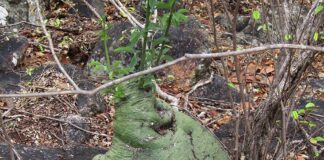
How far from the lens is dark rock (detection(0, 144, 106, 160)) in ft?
10.2

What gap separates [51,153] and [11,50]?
190 cm

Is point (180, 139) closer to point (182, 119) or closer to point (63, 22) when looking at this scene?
point (182, 119)

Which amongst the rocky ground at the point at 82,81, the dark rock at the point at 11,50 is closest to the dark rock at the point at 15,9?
the rocky ground at the point at 82,81

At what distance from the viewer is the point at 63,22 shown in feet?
20.5

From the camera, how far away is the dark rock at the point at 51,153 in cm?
310

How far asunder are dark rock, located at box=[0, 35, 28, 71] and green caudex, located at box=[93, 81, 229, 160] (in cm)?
270

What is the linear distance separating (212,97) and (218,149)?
2.14 m

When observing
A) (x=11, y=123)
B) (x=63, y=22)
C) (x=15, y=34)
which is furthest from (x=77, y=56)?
(x=11, y=123)

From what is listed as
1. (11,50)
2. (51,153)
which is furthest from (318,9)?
(11,50)

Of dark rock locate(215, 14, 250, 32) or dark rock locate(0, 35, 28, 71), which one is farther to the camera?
dark rock locate(215, 14, 250, 32)

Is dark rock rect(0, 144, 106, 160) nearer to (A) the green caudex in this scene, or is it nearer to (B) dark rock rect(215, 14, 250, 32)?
(A) the green caudex

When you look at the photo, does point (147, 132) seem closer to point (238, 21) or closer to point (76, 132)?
point (76, 132)

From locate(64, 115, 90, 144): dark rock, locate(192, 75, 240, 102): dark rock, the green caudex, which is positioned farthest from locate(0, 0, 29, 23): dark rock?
the green caudex

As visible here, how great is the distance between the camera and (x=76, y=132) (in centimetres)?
390
